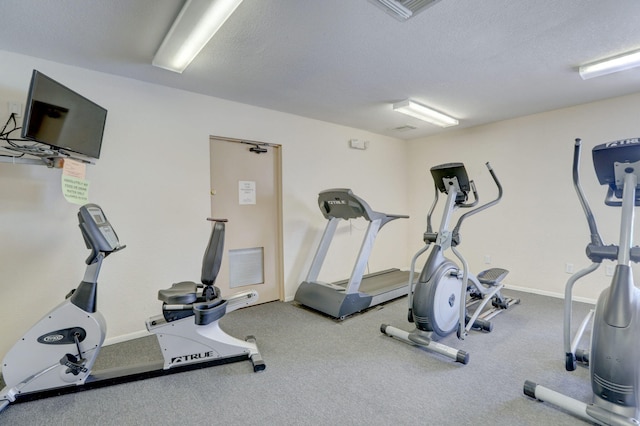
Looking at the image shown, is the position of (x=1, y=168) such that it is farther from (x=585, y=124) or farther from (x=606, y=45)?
(x=585, y=124)

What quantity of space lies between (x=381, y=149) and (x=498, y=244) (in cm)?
241

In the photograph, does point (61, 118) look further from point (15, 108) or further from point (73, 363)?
point (73, 363)

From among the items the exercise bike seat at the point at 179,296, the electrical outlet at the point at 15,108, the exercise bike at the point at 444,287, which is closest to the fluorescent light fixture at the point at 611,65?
the exercise bike at the point at 444,287

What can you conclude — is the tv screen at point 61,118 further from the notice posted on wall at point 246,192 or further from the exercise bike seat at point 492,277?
the exercise bike seat at point 492,277

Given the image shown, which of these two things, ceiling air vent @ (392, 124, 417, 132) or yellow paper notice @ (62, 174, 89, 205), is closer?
yellow paper notice @ (62, 174, 89, 205)

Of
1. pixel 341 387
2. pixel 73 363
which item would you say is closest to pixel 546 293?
pixel 341 387

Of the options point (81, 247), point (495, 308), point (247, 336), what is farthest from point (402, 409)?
point (81, 247)

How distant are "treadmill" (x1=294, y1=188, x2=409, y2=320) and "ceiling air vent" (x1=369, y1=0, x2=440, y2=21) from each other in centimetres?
183

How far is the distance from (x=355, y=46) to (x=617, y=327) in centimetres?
244

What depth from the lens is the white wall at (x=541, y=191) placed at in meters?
3.67

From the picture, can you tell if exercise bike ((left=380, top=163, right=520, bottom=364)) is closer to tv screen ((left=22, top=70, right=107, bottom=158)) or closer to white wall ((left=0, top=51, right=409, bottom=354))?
white wall ((left=0, top=51, right=409, bottom=354))

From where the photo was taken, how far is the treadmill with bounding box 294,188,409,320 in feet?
11.0

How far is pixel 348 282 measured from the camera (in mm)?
3590

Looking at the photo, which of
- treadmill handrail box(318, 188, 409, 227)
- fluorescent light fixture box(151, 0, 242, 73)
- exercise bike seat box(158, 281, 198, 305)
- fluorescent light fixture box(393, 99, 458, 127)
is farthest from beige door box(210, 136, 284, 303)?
fluorescent light fixture box(393, 99, 458, 127)
